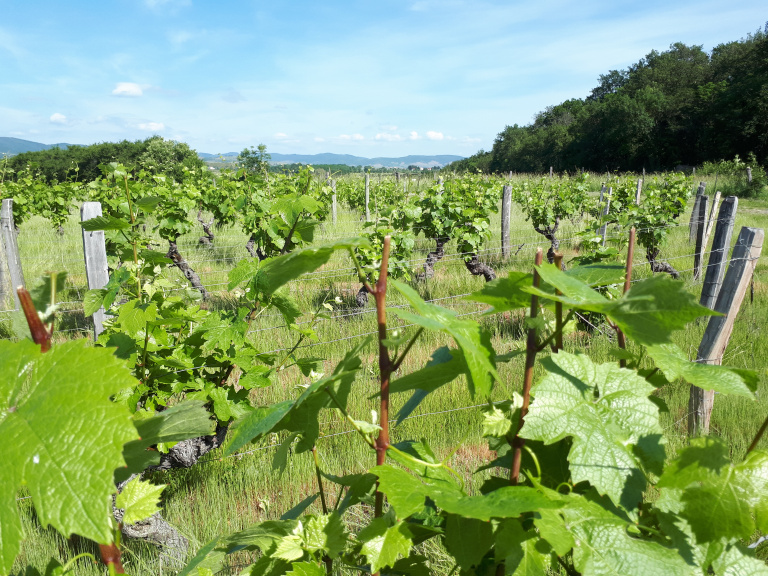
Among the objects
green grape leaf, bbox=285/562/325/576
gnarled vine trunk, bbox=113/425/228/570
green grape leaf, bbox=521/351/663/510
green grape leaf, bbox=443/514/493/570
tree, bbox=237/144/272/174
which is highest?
tree, bbox=237/144/272/174

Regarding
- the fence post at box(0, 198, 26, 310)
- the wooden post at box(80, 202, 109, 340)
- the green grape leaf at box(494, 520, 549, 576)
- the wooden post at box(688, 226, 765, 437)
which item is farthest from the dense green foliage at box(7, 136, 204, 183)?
the green grape leaf at box(494, 520, 549, 576)

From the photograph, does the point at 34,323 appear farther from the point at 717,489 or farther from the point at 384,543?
the point at 717,489

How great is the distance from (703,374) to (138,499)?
0.88 m

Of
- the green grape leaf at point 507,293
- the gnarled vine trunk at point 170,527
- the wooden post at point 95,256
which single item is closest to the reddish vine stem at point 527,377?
the green grape leaf at point 507,293

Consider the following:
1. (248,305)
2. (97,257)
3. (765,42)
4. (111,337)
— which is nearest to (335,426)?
(248,305)

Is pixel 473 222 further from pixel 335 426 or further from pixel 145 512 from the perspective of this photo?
pixel 145 512

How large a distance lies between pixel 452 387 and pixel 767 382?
93.6 inches

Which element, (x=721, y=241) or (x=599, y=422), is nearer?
(x=599, y=422)

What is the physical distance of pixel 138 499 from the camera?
2.60 ft

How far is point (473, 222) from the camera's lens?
7.61 meters

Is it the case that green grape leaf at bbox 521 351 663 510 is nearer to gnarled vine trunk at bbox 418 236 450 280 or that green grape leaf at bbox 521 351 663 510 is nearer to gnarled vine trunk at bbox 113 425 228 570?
gnarled vine trunk at bbox 113 425 228 570

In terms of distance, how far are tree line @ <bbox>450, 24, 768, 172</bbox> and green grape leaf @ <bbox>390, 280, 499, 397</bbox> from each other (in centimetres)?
3821

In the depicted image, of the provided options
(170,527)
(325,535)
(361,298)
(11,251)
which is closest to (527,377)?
(325,535)

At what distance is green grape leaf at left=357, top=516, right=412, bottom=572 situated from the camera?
70cm
